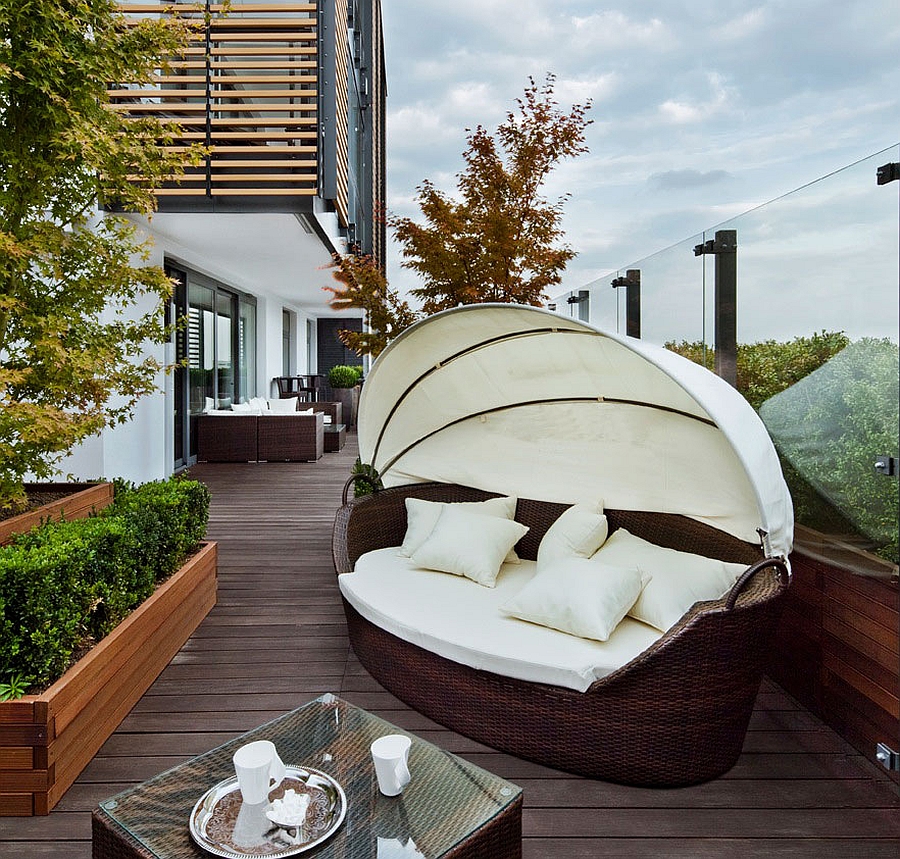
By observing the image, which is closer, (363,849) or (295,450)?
(363,849)

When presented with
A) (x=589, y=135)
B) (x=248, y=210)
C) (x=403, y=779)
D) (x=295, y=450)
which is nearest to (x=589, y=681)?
(x=403, y=779)

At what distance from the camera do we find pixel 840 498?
2844mm

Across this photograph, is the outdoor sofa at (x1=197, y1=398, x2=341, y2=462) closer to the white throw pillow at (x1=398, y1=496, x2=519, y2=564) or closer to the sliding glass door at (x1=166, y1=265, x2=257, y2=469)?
the sliding glass door at (x1=166, y1=265, x2=257, y2=469)

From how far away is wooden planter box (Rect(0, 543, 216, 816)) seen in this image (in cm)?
233

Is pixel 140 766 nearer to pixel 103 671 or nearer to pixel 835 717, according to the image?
pixel 103 671

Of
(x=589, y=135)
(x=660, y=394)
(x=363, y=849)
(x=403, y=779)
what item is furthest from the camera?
(x=589, y=135)

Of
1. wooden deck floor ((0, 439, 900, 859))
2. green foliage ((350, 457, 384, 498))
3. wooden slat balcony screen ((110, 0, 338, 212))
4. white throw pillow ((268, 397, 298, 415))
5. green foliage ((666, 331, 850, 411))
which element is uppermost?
wooden slat balcony screen ((110, 0, 338, 212))

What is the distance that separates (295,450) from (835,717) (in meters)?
8.76

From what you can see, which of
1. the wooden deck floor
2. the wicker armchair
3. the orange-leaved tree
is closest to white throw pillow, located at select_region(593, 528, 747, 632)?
the wooden deck floor

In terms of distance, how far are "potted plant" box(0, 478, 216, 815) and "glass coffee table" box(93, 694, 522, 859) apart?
27.3 inches

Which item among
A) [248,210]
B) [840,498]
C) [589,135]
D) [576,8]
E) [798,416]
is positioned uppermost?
[576,8]

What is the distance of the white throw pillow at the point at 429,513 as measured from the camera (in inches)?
158

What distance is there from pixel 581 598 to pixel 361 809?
4.17 ft

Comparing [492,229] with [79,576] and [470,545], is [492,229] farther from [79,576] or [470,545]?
[79,576]
